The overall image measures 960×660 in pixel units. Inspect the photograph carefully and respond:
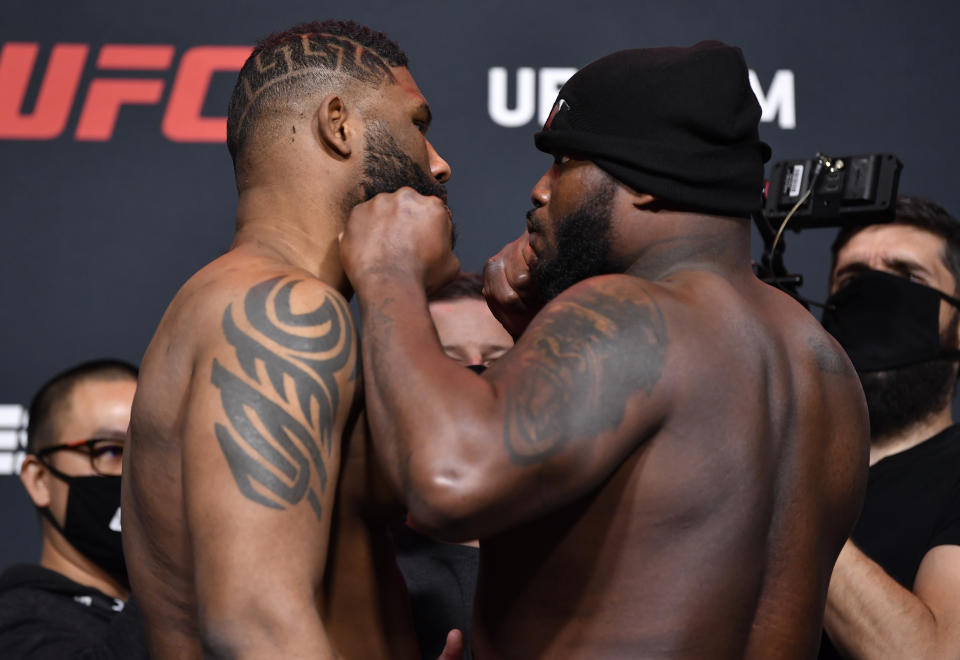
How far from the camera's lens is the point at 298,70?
4.31ft

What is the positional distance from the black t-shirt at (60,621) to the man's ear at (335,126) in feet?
3.15

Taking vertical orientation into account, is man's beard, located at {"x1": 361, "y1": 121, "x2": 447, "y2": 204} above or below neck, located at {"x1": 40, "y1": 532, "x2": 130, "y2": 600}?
above

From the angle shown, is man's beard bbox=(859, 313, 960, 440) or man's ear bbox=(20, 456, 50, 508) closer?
man's beard bbox=(859, 313, 960, 440)

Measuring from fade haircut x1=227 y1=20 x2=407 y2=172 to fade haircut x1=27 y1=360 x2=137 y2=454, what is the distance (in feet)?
3.53

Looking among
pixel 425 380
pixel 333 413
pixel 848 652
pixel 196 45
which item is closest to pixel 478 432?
pixel 425 380

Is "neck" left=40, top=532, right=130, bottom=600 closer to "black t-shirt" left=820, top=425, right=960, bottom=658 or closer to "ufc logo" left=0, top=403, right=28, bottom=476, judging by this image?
"ufc logo" left=0, top=403, right=28, bottom=476

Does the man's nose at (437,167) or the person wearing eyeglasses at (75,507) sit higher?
the man's nose at (437,167)

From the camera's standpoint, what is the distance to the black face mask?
2.11m

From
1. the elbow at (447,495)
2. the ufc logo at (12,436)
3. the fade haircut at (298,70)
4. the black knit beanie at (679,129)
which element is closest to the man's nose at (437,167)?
the fade haircut at (298,70)

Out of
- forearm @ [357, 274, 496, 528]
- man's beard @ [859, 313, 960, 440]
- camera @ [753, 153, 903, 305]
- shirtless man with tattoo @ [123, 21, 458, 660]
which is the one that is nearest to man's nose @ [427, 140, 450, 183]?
shirtless man with tattoo @ [123, 21, 458, 660]

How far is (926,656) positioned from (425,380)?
1.08m

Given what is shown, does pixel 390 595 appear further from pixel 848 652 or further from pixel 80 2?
pixel 80 2

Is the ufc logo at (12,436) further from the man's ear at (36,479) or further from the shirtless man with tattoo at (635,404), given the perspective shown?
the shirtless man with tattoo at (635,404)

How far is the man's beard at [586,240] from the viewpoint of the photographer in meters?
1.19
